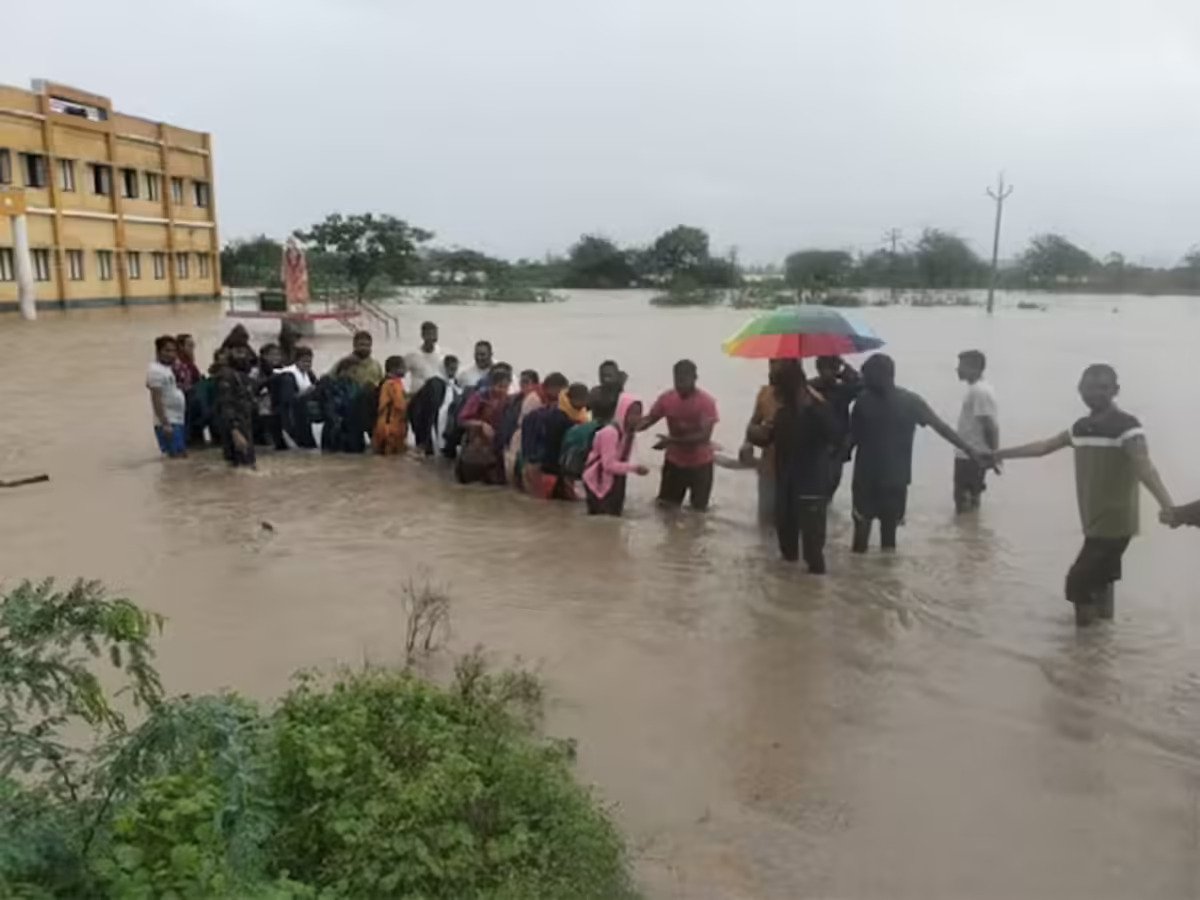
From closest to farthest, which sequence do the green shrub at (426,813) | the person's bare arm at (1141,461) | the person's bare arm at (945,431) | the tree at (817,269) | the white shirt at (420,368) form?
the green shrub at (426,813)
the person's bare arm at (1141,461)
the person's bare arm at (945,431)
the white shirt at (420,368)
the tree at (817,269)

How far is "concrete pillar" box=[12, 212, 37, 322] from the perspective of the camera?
1384 inches

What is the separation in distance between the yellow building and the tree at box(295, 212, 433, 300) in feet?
24.1

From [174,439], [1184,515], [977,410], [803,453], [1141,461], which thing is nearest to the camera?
[1184,515]

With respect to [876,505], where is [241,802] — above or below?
above

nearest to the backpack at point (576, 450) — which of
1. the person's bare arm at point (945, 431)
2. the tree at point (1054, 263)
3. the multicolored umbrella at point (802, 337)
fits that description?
the multicolored umbrella at point (802, 337)

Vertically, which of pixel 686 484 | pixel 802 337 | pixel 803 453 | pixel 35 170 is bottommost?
pixel 686 484

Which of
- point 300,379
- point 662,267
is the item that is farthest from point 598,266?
point 300,379

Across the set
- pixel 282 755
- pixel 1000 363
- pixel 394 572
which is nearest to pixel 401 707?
pixel 282 755

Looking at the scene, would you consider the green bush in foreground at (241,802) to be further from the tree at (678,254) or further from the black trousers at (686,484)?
the tree at (678,254)

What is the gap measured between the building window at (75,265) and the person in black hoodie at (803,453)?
37.3 metres

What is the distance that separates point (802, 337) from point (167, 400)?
6.54 metres

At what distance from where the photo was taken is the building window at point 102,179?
40344mm

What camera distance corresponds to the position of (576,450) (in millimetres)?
9391

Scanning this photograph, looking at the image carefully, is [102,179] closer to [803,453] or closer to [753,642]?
[803,453]
